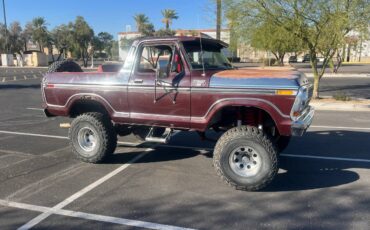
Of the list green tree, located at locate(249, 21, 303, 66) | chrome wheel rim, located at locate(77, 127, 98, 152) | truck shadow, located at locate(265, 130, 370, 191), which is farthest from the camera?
green tree, located at locate(249, 21, 303, 66)

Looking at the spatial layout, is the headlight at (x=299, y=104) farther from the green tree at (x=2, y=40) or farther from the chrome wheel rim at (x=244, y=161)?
the green tree at (x=2, y=40)

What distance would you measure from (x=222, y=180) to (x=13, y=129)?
6.33 metres

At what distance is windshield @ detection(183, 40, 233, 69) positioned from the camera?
5844mm

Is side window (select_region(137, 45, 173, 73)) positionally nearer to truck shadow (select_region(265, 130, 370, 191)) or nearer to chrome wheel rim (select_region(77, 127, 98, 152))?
chrome wheel rim (select_region(77, 127, 98, 152))

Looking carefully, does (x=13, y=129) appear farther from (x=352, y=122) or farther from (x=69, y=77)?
(x=352, y=122)

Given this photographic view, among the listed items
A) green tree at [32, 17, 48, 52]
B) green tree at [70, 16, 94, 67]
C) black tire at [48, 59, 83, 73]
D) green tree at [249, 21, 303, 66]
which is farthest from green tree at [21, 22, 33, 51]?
black tire at [48, 59, 83, 73]

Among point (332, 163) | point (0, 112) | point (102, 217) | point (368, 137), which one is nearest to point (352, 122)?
point (368, 137)

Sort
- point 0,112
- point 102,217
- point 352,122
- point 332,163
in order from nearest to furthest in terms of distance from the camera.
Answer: point 102,217
point 332,163
point 352,122
point 0,112

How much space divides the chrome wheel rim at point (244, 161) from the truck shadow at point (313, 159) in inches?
14.6

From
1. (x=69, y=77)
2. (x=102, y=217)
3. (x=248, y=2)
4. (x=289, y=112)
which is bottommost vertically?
(x=102, y=217)

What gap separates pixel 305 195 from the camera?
16.5 ft

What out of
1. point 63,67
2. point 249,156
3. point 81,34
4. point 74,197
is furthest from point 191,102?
point 81,34

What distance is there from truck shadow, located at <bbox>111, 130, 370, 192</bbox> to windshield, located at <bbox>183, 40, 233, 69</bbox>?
69.3 inches

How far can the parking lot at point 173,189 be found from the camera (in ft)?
14.0
